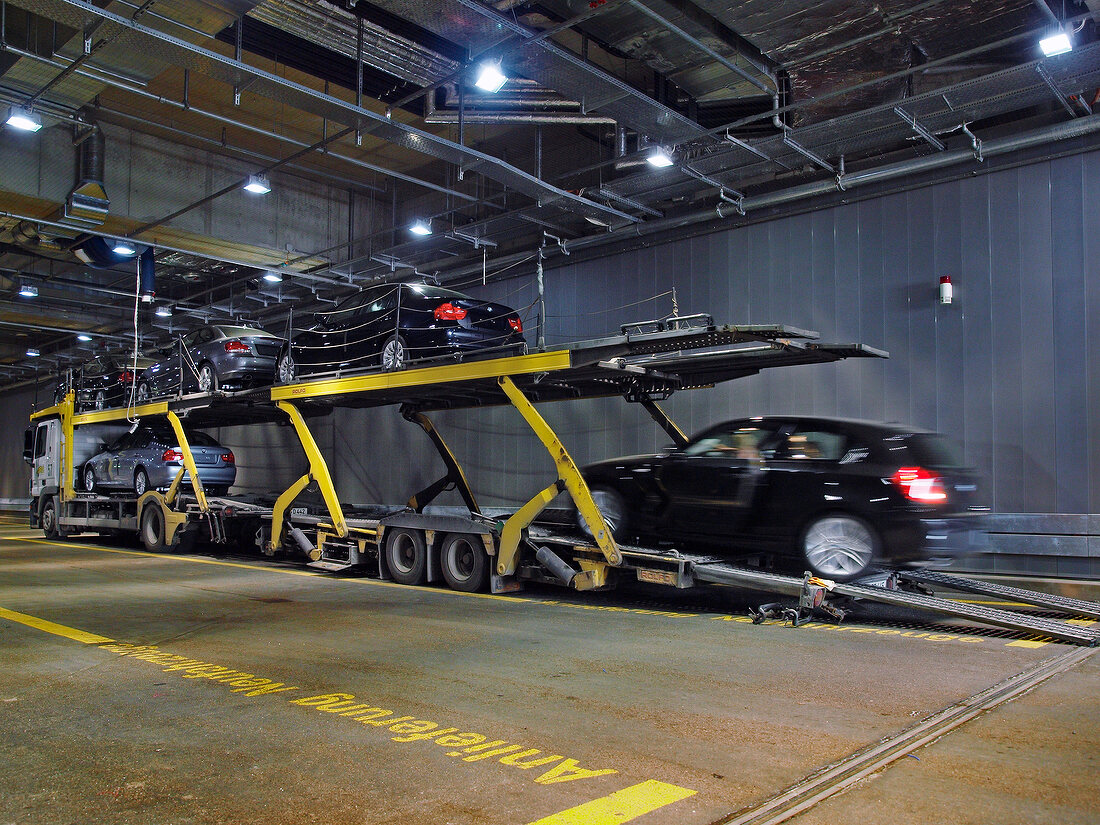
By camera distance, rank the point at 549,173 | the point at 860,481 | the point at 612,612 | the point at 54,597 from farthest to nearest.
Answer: the point at 549,173 → the point at 54,597 → the point at 612,612 → the point at 860,481

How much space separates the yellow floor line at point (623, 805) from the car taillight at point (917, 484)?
450 centimetres

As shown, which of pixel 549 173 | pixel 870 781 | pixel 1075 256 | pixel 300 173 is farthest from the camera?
pixel 300 173

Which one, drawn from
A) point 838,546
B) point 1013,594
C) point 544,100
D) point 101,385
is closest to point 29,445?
point 101,385

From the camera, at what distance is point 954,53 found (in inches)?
350

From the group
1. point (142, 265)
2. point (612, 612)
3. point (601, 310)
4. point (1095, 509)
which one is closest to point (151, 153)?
point (142, 265)

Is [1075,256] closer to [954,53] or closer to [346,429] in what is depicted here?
[954,53]

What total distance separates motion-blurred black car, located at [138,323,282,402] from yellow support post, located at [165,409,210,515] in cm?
65

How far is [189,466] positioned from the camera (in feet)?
44.7

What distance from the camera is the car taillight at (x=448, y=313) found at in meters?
10.6

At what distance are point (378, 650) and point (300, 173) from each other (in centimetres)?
→ 1287

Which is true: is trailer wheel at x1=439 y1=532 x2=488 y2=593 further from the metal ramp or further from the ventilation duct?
the ventilation duct

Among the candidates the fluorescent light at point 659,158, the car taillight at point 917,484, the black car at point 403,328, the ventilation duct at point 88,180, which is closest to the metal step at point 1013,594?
the car taillight at point 917,484

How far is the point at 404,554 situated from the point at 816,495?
532 centimetres

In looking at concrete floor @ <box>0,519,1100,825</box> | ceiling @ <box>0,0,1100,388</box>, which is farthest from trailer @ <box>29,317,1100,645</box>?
ceiling @ <box>0,0,1100,388</box>
